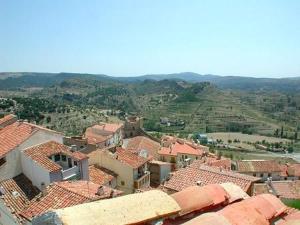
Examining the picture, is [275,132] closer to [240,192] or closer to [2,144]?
[2,144]

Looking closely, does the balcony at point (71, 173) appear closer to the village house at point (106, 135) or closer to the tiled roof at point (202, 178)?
the tiled roof at point (202, 178)

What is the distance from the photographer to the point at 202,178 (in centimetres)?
2191

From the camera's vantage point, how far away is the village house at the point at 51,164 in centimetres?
2272

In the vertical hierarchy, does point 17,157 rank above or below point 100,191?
above

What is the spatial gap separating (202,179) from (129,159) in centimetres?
1315

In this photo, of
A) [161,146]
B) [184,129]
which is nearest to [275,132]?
[184,129]

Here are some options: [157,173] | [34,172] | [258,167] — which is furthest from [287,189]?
[34,172]

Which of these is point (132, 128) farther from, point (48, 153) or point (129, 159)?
point (48, 153)

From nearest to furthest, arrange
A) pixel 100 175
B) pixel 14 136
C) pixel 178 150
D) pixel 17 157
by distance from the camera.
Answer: pixel 17 157 → pixel 14 136 → pixel 100 175 → pixel 178 150

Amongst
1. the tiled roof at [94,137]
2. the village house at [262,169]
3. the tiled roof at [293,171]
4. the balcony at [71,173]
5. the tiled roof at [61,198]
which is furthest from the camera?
the tiled roof at [293,171]

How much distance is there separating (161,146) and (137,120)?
16354 millimetres

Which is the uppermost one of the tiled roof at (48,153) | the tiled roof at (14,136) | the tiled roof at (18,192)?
the tiled roof at (14,136)

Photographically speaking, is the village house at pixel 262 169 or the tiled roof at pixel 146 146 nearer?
the tiled roof at pixel 146 146

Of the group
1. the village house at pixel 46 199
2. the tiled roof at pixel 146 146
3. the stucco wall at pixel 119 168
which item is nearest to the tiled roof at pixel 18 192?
the village house at pixel 46 199
